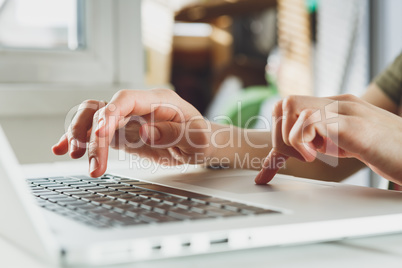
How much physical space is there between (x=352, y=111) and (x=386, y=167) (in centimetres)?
7

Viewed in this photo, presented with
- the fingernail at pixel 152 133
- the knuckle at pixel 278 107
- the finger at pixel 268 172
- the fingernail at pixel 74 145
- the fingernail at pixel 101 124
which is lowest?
the finger at pixel 268 172

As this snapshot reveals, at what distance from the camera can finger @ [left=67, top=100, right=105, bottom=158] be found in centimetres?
60

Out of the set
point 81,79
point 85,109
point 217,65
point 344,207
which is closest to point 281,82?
point 217,65

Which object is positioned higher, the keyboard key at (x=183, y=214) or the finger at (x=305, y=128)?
the finger at (x=305, y=128)

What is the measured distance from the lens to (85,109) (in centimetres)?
64

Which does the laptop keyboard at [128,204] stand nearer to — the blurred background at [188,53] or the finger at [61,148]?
the finger at [61,148]

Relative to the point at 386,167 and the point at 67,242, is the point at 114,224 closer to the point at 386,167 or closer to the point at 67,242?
the point at 67,242

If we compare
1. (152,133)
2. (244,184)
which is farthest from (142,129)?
(244,184)

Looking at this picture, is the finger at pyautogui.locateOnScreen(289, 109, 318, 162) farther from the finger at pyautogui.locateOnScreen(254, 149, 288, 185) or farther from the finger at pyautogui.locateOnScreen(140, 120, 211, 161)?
the finger at pyautogui.locateOnScreen(140, 120, 211, 161)

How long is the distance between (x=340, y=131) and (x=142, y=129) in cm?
26

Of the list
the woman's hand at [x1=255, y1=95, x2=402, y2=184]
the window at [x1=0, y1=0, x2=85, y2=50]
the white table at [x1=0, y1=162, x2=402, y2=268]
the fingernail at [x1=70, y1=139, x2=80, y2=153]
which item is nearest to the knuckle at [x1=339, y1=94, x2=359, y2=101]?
the woman's hand at [x1=255, y1=95, x2=402, y2=184]

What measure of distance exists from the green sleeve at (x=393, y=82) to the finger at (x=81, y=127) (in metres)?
0.60

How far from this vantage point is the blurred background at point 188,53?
108 cm

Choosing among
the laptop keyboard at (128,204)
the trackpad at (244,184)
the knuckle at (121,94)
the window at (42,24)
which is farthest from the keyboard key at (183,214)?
the window at (42,24)
